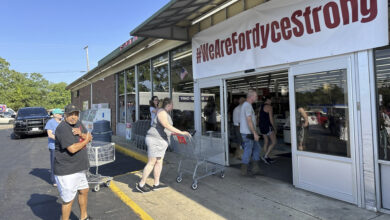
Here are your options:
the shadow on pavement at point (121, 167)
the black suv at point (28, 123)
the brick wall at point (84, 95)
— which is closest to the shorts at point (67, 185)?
the shadow on pavement at point (121, 167)

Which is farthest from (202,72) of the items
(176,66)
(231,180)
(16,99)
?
(16,99)

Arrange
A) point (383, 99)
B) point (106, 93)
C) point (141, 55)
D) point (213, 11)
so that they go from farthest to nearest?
1. point (106, 93)
2. point (141, 55)
3. point (213, 11)
4. point (383, 99)

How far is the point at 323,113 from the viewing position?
422 cm

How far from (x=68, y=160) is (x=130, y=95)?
9581 millimetres

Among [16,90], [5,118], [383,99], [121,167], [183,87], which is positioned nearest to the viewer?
[383,99]

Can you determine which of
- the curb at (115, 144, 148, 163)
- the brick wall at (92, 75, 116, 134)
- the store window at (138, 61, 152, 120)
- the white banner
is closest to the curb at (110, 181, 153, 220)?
the curb at (115, 144, 148, 163)

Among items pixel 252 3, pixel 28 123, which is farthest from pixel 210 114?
pixel 28 123

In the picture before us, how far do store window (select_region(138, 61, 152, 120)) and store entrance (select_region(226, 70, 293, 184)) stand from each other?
138 inches

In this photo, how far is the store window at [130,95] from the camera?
12.2m

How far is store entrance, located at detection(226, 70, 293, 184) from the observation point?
19.7 ft

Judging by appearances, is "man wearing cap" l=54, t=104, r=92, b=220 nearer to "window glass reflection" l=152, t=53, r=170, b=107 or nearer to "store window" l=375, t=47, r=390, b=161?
"store window" l=375, t=47, r=390, b=161

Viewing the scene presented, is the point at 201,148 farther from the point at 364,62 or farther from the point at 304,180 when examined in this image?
the point at 364,62

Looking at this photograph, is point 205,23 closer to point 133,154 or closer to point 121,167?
→ point 121,167

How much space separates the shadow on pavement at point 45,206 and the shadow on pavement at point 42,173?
1.27 meters
